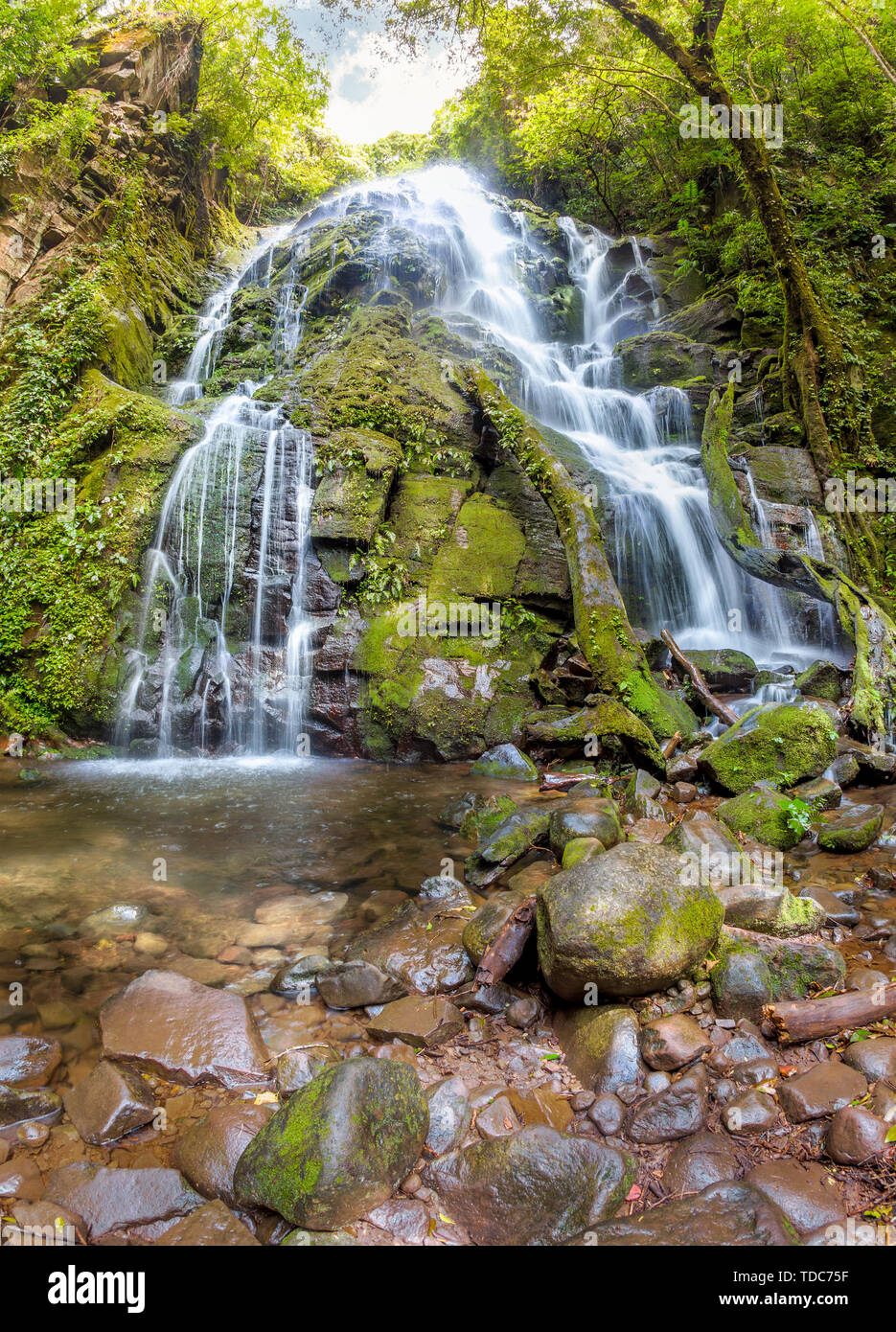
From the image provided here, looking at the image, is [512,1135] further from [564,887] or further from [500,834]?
[500,834]

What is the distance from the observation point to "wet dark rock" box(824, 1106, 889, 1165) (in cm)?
184

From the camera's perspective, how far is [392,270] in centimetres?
1471

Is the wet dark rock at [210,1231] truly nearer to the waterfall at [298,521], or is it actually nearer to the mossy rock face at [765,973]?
the mossy rock face at [765,973]

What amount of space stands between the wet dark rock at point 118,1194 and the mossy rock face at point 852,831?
13.8 feet

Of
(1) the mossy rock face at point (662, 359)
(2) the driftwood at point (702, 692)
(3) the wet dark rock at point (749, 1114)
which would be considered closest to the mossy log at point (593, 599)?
(2) the driftwood at point (702, 692)

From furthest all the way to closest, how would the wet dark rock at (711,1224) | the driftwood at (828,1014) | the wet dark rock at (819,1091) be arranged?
1. the driftwood at (828,1014)
2. the wet dark rock at (819,1091)
3. the wet dark rock at (711,1224)

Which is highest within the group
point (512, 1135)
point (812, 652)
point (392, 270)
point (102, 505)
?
point (392, 270)

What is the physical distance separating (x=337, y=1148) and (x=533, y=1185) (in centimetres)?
64

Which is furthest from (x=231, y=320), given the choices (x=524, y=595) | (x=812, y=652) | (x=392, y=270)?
(x=812, y=652)

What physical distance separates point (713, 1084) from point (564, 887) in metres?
0.90

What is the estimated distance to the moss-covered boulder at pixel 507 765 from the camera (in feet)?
21.3

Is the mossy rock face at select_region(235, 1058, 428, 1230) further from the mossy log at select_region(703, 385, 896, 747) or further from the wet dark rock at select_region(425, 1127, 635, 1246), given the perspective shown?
the mossy log at select_region(703, 385, 896, 747)

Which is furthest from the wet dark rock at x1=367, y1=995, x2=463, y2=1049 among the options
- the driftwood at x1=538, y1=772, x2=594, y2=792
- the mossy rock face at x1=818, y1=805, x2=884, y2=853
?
the driftwood at x1=538, y1=772, x2=594, y2=792
